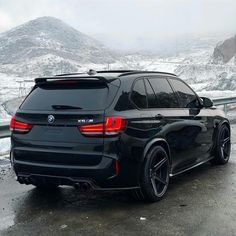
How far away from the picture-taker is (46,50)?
75500 mm

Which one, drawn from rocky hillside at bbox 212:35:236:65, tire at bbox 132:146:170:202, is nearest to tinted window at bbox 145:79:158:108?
tire at bbox 132:146:170:202

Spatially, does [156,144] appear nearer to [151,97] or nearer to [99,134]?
[151,97]

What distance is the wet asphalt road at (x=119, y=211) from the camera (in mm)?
4781

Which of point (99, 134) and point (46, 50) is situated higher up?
point (46, 50)

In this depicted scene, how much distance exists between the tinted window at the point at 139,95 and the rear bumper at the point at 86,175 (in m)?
0.90

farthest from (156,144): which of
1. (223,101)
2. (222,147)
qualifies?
(223,101)

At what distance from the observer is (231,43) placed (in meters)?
44.1

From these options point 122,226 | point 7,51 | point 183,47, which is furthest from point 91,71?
point 183,47

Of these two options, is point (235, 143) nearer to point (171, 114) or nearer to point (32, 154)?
A: point (171, 114)

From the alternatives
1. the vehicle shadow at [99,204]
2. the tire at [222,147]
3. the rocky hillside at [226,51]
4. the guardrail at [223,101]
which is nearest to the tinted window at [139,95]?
the vehicle shadow at [99,204]

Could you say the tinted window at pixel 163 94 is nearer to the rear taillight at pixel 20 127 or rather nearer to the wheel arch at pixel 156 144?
the wheel arch at pixel 156 144

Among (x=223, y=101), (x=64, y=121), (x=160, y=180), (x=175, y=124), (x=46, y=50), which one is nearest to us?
(x=64, y=121)

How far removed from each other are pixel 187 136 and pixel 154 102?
0.93 metres

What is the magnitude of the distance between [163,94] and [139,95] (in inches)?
26.2
